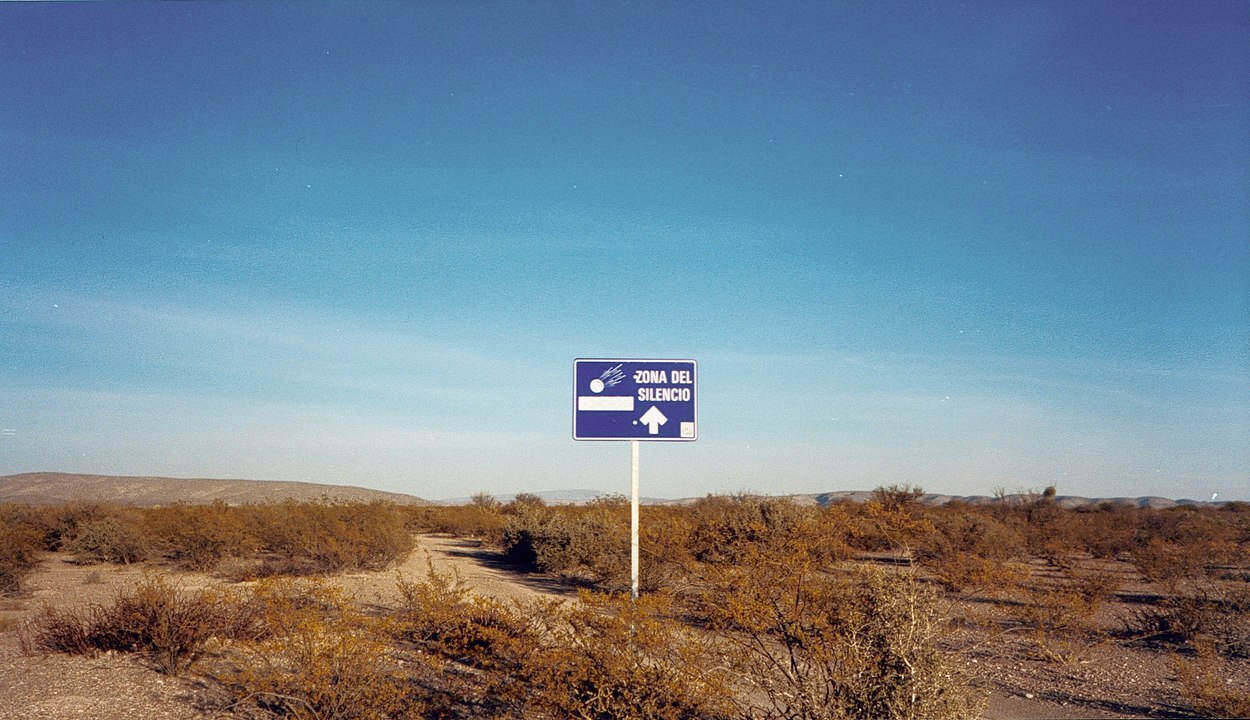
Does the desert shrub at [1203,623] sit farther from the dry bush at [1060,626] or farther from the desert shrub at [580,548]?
the desert shrub at [580,548]

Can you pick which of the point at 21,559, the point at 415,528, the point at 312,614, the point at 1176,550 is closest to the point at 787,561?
the point at 312,614

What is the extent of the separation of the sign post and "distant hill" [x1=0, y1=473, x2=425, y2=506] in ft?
228

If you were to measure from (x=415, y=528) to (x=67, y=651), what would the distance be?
2751 cm

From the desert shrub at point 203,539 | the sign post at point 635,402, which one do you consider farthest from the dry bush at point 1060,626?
the desert shrub at point 203,539

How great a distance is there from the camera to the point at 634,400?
23.5 feet

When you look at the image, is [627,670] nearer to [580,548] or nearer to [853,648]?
[853,648]

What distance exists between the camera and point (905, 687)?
4594mm

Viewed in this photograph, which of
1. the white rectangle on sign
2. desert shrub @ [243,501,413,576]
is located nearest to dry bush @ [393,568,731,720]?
the white rectangle on sign

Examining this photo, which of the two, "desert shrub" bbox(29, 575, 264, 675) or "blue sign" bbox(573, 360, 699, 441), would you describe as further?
"desert shrub" bbox(29, 575, 264, 675)

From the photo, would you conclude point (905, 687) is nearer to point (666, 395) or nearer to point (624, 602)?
point (624, 602)

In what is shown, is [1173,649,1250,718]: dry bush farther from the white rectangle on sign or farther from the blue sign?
the white rectangle on sign

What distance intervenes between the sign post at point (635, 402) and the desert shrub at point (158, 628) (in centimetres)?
451

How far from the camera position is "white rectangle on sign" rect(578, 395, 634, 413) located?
7098mm

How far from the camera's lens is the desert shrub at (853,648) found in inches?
183
